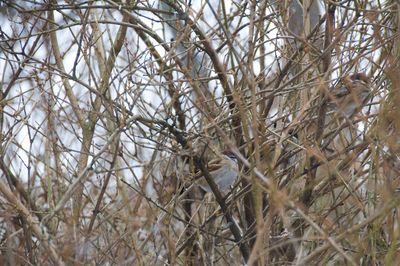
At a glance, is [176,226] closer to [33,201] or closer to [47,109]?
[33,201]

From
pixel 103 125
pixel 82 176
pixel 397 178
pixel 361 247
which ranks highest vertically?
pixel 103 125

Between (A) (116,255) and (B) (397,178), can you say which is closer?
(B) (397,178)

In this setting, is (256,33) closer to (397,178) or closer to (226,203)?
(226,203)

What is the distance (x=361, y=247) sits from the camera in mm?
3525

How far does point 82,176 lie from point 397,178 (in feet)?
6.26

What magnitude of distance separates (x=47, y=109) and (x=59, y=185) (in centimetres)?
62

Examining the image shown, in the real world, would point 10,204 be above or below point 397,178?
above

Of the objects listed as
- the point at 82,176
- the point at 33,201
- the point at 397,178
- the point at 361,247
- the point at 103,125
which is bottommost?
the point at 361,247

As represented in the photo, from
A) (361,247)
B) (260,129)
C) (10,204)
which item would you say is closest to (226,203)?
(260,129)

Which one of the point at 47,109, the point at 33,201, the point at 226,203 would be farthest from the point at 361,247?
the point at 33,201

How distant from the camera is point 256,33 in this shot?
548 centimetres

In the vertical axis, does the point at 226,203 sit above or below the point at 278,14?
below

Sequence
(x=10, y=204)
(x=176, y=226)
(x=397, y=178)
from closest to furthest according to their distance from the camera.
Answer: (x=397, y=178) < (x=10, y=204) < (x=176, y=226)

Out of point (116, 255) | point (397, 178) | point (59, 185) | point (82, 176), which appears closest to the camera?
point (82, 176)
